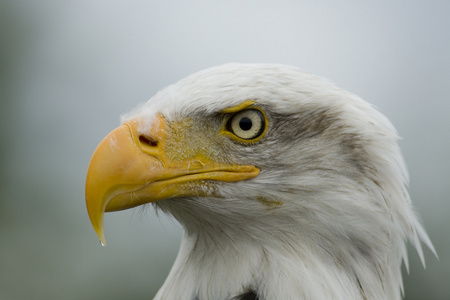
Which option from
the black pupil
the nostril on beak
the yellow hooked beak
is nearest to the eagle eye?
the black pupil

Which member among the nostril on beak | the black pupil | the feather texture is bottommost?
the feather texture

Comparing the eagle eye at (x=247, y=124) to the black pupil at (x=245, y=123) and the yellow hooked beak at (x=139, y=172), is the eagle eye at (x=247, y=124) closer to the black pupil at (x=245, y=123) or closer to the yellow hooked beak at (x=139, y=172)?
the black pupil at (x=245, y=123)

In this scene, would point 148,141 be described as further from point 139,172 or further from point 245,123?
point 245,123

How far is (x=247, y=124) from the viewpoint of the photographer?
1.86 meters

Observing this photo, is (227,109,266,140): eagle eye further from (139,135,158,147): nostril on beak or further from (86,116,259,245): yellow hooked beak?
(139,135,158,147): nostril on beak

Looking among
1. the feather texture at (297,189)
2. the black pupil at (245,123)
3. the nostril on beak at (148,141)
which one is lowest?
the feather texture at (297,189)

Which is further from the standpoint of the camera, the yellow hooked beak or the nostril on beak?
the nostril on beak

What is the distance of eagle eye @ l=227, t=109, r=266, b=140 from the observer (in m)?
1.85

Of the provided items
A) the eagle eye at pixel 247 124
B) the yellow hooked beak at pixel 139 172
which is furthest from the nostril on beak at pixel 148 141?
the eagle eye at pixel 247 124

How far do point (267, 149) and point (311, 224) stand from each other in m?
0.34

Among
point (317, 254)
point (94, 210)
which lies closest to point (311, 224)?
point (317, 254)

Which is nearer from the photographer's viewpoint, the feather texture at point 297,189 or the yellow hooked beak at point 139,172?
the yellow hooked beak at point 139,172

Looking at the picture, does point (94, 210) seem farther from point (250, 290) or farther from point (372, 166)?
point (372, 166)

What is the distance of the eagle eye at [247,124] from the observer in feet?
6.08
